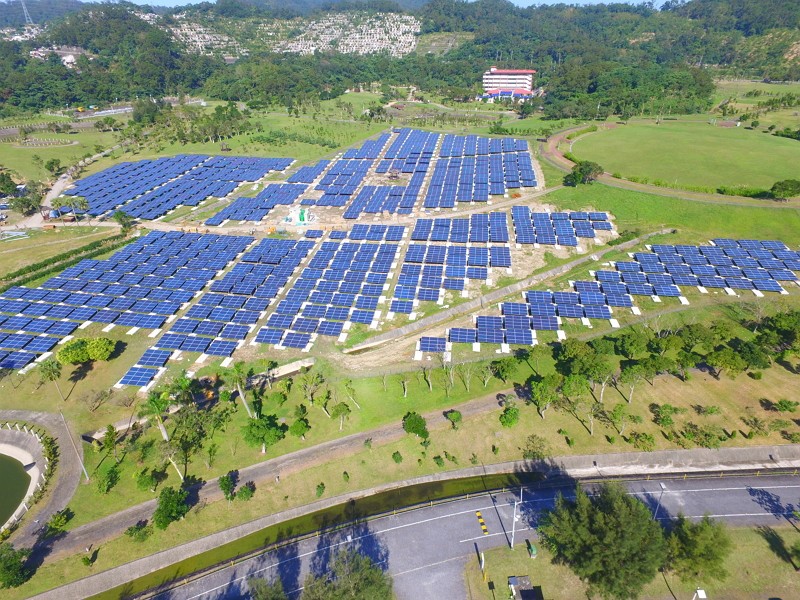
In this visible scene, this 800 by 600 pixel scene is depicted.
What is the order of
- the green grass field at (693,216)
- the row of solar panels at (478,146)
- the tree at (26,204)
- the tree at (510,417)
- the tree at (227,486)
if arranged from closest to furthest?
1. the tree at (227,486)
2. the tree at (510,417)
3. the green grass field at (693,216)
4. the tree at (26,204)
5. the row of solar panels at (478,146)

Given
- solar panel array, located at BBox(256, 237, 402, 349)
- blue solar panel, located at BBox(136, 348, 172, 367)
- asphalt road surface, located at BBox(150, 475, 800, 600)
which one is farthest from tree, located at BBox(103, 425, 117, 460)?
solar panel array, located at BBox(256, 237, 402, 349)

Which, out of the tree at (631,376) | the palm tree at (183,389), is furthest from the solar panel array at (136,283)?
the tree at (631,376)

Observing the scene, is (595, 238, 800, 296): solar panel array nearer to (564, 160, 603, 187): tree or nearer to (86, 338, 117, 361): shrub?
(564, 160, 603, 187): tree

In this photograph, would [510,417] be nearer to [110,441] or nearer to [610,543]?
[610,543]

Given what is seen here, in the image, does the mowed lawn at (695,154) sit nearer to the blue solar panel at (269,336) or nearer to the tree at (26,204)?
the blue solar panel at (269,336)

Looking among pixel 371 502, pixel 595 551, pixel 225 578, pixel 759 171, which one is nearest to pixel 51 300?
pixel 225 578

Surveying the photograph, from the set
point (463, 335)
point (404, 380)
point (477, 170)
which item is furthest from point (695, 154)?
point (404, 380)

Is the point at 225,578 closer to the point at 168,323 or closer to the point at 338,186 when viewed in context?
the point at 168,323
